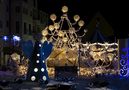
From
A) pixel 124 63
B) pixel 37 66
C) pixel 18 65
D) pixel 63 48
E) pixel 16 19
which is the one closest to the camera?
pixel 37 66

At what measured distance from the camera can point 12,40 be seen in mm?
49688

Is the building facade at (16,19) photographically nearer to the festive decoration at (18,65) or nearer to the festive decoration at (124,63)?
the festive decoration at (18,65)

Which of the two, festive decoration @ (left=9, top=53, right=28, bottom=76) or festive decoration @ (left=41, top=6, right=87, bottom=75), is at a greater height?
festive decoration @ (left=41, top=6, right=87, bottom=75)

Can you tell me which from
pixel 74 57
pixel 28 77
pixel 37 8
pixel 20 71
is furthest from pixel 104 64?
pixel 37 8

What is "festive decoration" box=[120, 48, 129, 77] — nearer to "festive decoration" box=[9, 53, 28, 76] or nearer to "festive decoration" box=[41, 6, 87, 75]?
"festive decoration" box=[41, 6, 87, 75]

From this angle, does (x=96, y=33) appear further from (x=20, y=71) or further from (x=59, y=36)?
(x=20, y=71)

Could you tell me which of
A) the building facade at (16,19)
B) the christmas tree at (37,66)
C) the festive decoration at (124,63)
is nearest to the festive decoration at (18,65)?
the christmas tree at (37,66)

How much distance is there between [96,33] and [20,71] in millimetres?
11790

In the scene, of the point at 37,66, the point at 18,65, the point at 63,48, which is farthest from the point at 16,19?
the point at 37,66

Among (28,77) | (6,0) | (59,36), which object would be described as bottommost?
(28,77)

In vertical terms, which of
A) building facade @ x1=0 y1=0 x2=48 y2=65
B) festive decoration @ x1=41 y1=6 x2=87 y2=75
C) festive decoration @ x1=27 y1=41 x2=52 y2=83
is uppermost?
building facade @ x1=0 y1=0 x2=48 y2=65

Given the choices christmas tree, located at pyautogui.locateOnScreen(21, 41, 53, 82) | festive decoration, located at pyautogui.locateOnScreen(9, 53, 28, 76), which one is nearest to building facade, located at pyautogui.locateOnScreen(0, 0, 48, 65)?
festive decoration, located at pyautogui.locateOnScreen(9, 53, 28, 76)

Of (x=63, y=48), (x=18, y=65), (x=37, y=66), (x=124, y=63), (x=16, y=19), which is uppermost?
(x=16, y=19)

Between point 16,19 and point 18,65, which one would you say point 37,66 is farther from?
point 16,19
